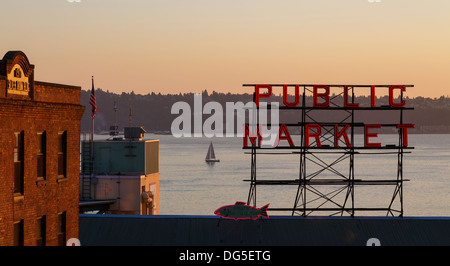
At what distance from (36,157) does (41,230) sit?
3938mm

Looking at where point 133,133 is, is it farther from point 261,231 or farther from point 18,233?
point 18,233

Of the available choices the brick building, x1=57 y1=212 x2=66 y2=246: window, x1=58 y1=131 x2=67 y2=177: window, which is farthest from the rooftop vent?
x1=57 y1=212 x2=66 y2=246: window

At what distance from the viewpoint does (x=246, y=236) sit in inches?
2280

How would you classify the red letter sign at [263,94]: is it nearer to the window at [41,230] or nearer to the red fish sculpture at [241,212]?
the red fish sculpture at [241,212]

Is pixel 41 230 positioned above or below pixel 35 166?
below

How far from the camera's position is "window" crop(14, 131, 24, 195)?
38.1 meters

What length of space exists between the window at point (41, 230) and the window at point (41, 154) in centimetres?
224

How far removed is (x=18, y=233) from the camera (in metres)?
38.0

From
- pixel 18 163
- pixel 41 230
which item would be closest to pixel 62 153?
pixel 41 230

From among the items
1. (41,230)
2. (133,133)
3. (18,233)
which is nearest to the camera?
(18,233)
